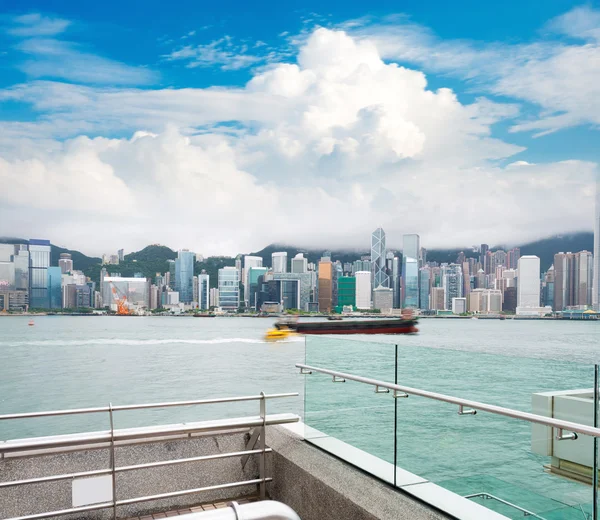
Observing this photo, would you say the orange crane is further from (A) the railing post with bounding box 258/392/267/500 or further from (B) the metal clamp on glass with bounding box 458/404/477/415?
(B) the metal clamp on glass with bounding box 458/404/477/415

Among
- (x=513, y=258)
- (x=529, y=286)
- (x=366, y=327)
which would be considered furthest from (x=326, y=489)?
(x=513, y=258)

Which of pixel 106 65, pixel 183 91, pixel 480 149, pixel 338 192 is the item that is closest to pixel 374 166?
pixel 338 192

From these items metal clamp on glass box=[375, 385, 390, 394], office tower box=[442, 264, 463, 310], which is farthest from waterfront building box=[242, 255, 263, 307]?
metal clamp on glass box=[375, 385, 390, 394]

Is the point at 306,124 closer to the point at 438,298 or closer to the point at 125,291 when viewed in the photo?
the point at 438,298

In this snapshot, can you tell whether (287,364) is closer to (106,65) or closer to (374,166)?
(374,166)

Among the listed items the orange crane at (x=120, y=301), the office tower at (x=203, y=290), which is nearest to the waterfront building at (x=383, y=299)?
the office tower at (x=203, y=290)

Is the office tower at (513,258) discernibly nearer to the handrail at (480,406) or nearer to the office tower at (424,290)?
the office tower at (424,290)

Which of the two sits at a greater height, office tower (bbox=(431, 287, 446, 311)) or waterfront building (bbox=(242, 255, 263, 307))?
waterfront building (bbox=(242, 255, 263, 307))
